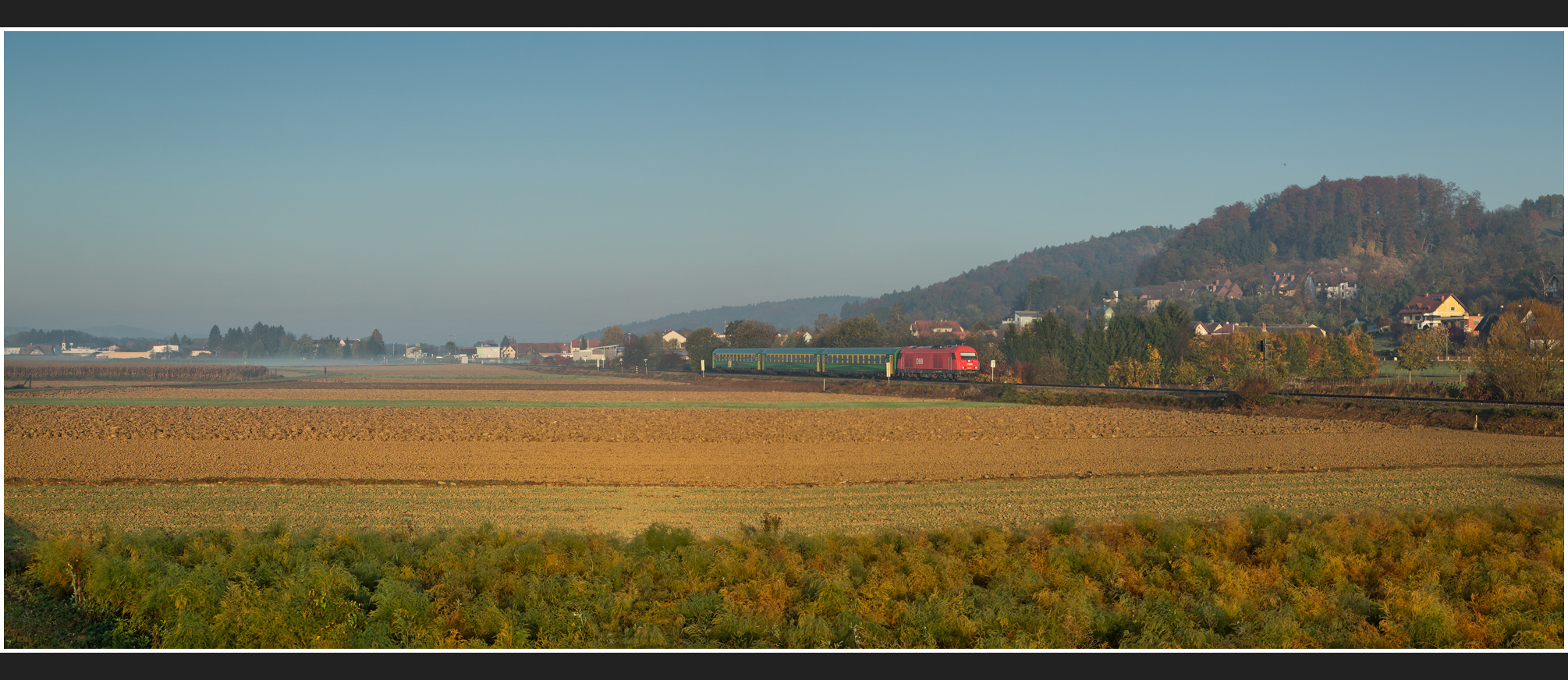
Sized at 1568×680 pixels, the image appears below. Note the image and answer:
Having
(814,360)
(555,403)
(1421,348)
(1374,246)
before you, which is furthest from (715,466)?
(1374,246)

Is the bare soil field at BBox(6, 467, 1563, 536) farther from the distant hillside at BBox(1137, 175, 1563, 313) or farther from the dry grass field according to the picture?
the distant hillside at BBox(1137, 175, 1563, 313)

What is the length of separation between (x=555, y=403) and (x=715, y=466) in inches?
1058

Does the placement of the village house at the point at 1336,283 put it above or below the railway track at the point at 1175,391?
above

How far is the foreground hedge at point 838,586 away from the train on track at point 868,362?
4680 cm

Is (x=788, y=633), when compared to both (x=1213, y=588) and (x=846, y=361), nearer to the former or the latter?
(x=1213, y=588)

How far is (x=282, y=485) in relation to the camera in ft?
59.3

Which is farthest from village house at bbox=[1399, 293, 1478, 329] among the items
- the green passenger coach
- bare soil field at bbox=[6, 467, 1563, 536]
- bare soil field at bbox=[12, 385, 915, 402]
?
the green passenger coach

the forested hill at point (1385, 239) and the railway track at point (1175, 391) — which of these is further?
the railway track at point (1175, 391)

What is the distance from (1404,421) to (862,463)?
20001 millimetres

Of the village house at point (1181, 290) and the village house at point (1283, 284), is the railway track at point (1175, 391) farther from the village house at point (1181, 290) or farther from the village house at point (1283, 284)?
the village house at point (1181, 290)

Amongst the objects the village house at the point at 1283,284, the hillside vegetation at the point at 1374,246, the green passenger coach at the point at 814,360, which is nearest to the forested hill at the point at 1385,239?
the hillside vegetation at the point at 1374,246

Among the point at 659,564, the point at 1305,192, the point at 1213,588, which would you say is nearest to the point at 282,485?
the point at 659,564

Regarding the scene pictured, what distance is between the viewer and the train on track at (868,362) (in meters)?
58.8

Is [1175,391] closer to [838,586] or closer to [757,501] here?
[757,501]
